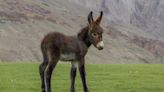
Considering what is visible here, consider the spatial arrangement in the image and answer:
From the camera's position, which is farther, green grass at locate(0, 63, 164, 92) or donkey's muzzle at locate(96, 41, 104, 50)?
green grass at locate(0, 63, 164, 92)

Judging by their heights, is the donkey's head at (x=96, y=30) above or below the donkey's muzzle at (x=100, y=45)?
above

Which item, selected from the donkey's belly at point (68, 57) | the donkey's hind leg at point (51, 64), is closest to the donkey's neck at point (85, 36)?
the donkey's belly at point (68, 57)

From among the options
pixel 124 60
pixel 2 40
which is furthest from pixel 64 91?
pixel 124 60

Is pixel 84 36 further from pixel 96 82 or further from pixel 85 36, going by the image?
pixel 96 82

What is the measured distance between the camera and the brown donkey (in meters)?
15.4

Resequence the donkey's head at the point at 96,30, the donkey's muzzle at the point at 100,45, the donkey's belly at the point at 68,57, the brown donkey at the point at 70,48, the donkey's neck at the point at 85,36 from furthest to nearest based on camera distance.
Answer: the donkey's neck at the point at 85,36 → the donkey's head at the point at 96,30 → the donkey's muzzle at the point at 100,45 → the donkey's belly at the point at 68,57 → the brown donkey at the point at 70,48

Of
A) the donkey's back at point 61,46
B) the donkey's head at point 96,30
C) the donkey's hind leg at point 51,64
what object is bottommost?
the donkey's hind leg at point 51,64

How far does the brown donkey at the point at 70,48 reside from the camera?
15.4 metres

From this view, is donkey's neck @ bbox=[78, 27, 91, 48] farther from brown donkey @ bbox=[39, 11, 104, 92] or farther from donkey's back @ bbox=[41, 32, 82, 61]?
donkey's back @ bbox=[41, 32, 82, 61]

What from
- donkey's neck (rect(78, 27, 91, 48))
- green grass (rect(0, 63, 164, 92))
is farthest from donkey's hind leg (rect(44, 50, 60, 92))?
green grass (rect(0, 63, 164, 92))

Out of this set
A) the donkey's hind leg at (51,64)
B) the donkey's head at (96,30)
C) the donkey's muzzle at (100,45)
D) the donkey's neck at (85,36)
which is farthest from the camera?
the donkey's neck at (85,36)

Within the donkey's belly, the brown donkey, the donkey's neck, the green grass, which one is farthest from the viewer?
the green grass

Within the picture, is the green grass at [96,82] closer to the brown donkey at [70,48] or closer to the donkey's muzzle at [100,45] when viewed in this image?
the brown donkey at [70,48]

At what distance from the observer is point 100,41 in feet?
52.0
